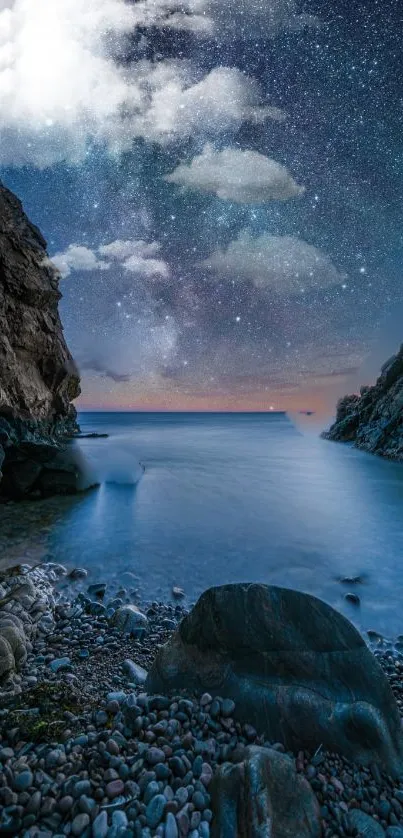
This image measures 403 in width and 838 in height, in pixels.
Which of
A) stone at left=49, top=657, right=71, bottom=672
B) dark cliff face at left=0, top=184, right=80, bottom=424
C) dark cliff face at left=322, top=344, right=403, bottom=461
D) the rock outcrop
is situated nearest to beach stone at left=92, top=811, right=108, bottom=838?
the rock outcrop

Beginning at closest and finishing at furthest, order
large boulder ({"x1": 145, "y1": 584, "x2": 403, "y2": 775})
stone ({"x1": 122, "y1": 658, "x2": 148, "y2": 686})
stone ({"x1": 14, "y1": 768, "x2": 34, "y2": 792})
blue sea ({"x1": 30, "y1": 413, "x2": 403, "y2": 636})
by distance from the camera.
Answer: stone ({"x1": 14, "y1": 768, "x2": 34, "y2": 792}) → large boulder ({"x1": 145, "y1": 584, "x2": 403, "y2": 775}) → stone ({"x1": 122, "y1": 658, "x2": 148, "y2": 686}) → blue sea ({"x1": 30, "y1": 413, "x2": 403, "y2": 636})

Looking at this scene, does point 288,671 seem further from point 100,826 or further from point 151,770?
point 100,826

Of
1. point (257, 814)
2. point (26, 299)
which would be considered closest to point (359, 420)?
point (26, 299)

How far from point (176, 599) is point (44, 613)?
213 cm

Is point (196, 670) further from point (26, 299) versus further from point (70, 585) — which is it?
point (26, 299)

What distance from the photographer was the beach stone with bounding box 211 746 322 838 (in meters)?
1.70

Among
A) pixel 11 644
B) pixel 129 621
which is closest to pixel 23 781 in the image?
pixel 11 644

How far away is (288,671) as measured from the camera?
8.66 ft

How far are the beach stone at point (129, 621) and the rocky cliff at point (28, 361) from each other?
8.63m

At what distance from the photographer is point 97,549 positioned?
25.4 ft

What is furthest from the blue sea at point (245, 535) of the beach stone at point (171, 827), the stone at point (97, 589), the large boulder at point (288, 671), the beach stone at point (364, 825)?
the beach stone at point (171, 827)

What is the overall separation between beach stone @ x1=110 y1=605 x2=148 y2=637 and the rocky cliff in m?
8.63

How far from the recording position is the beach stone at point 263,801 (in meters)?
1.70

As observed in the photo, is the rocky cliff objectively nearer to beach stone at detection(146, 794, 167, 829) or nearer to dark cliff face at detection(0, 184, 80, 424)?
dark cliff face at detection(0, 184, 80, 424)
